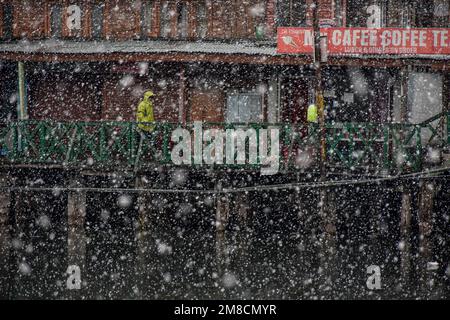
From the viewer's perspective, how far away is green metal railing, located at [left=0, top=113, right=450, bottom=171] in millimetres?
14703

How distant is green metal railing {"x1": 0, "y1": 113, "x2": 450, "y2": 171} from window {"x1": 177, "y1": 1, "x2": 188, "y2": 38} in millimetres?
4223

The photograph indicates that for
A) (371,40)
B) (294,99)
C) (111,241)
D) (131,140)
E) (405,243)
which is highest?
(371,40)

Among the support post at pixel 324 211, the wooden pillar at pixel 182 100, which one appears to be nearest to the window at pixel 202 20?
the wooden pillar at pixel 182 100

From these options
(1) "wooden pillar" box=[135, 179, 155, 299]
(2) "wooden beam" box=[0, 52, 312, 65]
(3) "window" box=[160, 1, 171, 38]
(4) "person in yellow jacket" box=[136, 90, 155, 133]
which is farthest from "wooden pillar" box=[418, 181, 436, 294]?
(3) "window" box=[160, 1, 171, 38]

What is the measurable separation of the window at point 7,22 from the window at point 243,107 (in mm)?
6851

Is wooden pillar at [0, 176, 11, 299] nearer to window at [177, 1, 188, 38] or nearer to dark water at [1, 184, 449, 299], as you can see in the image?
dark water at [1, 184, 449, 299]

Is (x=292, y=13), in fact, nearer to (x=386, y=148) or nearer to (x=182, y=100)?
(x=182, y=100)

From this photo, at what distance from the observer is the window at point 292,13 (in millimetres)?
18594

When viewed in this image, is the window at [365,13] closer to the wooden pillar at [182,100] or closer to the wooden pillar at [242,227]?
the wooden pillar at [182,100]

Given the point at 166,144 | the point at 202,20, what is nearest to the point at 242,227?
the point at 166,144

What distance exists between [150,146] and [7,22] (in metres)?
7.12

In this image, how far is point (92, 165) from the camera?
15.1 meters

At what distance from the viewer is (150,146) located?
15.1m
